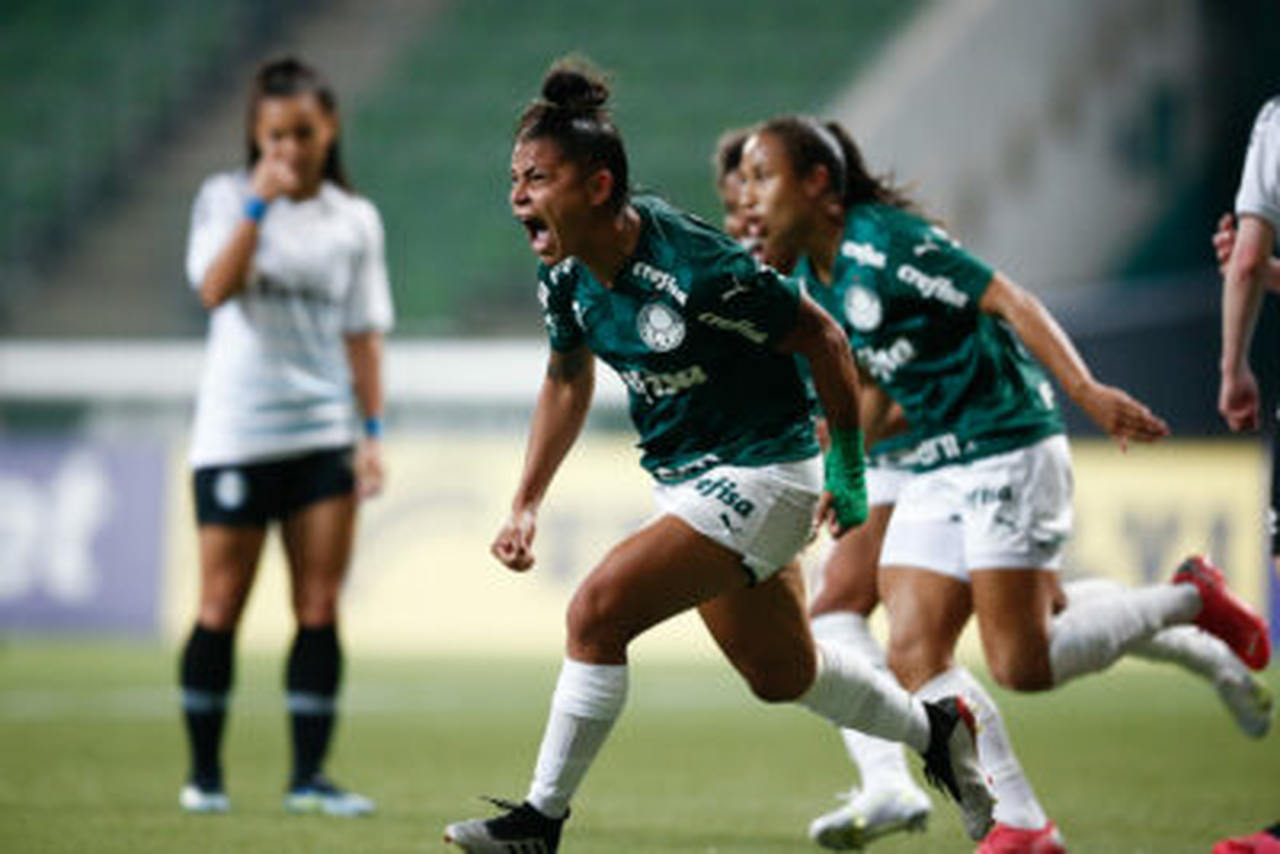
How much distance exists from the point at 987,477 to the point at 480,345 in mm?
9441

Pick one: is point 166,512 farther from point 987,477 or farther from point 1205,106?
point 1205,106

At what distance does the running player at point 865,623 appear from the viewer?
5.80 m

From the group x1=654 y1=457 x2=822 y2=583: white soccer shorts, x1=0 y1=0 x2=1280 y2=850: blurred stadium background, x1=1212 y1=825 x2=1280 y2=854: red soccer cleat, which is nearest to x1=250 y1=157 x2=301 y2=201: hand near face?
x1=654 y1=457 x2=822 y2=583: white soccer shorts

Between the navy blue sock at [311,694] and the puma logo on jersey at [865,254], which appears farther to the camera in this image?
the navy blue sock at [311,694]

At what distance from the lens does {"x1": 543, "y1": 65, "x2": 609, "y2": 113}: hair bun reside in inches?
185

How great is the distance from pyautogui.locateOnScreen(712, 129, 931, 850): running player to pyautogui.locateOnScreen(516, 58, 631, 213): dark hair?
132 cm

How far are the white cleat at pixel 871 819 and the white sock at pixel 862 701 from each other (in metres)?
0.59

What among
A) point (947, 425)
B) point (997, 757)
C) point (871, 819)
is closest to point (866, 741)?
point (871, 819)

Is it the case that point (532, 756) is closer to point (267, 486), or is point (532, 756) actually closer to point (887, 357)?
point (267, 486)

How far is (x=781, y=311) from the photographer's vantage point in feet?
15.3

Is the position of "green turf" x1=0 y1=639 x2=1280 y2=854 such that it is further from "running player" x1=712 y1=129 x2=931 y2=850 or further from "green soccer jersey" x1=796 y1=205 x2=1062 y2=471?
"green soccer jersey" x1=796 y1=205 x2=1062 y2=471

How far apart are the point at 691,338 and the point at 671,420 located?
254 millimetres

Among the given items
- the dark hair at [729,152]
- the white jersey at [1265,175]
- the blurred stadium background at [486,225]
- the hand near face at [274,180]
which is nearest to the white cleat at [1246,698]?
the white jersey at [1265,175]

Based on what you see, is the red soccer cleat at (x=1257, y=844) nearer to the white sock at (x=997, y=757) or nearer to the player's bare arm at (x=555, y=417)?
the white sock at (x=997, y=757)
